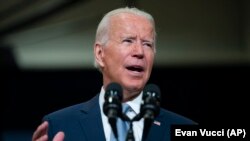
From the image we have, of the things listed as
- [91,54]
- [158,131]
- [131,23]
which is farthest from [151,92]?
[91,54]

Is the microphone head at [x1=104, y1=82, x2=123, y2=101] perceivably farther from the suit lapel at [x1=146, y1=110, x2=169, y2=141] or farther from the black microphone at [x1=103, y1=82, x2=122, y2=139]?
the suit lapel at [x1=146, y1=110, x2=169, y2=141]

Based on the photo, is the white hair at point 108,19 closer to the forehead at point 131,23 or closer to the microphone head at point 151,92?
the forehead at point 131,23

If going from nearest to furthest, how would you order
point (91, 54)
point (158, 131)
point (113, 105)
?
point (113, 105)
point (158, 131)
point (91, 54)

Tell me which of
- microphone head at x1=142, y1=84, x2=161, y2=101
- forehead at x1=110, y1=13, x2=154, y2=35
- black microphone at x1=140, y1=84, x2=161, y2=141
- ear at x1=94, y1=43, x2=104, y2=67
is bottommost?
black microphone at x1=140, y1=84, x2=161, y2=141

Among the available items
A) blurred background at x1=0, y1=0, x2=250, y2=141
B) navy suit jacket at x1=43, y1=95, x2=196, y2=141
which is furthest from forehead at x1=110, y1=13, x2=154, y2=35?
blurred background at x1=0, y1=0, x2=250, y2=141

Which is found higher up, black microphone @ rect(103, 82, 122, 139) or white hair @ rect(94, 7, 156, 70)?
white hair @ rect(94, 7, 156, 70)

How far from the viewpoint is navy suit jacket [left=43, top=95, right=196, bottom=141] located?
4.89 ft

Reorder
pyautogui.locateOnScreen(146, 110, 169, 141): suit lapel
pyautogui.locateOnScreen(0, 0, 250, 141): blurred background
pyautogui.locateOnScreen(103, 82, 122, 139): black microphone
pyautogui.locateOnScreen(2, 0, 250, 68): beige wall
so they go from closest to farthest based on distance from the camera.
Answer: pyautogui.locateOnScreen(103, 82, 122, 139): black microphone, pyautogui.locateOnScreen(146, 110, 169, 141): suit lapel, pyautogui.locateOnScreen(0, 0, 250, 141): blurred background, pyautogui.locateOnScreen(2, 0, 250, 68): beige wall

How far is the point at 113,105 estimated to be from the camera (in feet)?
3.69

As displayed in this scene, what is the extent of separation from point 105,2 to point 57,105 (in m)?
0.69

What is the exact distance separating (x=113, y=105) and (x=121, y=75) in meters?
0.46

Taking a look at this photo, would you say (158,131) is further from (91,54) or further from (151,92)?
(91,54)

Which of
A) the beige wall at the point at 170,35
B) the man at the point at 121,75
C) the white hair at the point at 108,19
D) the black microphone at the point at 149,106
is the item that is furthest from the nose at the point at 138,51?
the beige wall at the point at 170,35

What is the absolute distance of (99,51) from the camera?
1.69 meters
